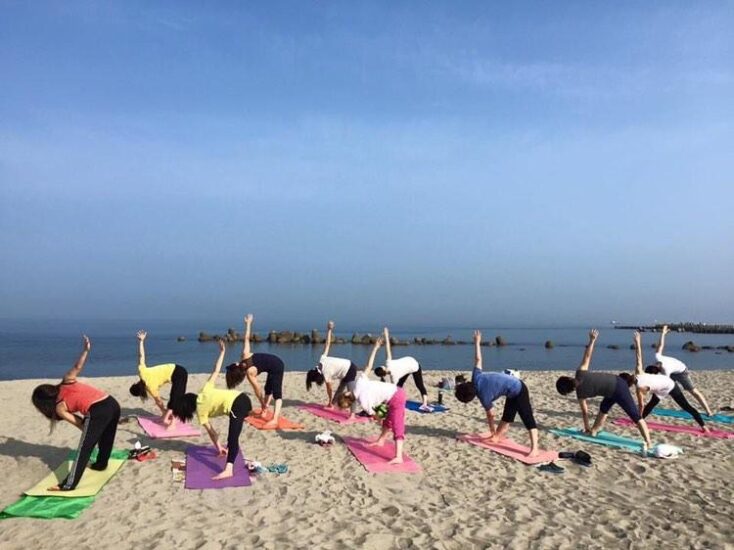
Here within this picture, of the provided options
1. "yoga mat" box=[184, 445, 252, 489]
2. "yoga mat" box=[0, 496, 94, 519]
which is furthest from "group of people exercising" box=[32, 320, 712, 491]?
"yoga mat" box=[0, 496, 94, 519]

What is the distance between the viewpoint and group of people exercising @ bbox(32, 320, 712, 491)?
19.1 feet

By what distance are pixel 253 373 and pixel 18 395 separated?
8.01m

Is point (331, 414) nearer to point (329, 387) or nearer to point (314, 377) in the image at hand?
point (329, 387)

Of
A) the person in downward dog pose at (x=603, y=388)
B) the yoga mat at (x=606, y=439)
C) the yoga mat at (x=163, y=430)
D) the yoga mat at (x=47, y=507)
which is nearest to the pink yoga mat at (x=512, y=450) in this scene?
the person in downward dog pose at (x=603, y=388)

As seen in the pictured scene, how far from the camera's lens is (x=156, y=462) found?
676 cm

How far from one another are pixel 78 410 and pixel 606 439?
730cm

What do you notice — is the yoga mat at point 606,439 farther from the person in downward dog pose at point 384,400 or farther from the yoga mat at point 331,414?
the yoga mat at point 331,414

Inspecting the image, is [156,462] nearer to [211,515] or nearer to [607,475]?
[211,515]

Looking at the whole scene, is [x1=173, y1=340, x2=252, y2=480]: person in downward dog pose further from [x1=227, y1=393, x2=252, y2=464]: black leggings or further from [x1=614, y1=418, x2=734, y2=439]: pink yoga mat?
[x1=614, y1=418, x2=734, y2=439]: pink yoga mat

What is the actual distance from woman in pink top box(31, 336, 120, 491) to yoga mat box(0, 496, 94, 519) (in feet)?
0.82

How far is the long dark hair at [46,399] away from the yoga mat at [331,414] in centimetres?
480

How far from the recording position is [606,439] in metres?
8.09

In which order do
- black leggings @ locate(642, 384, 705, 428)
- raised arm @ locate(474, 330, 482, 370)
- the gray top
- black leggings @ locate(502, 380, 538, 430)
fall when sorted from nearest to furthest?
black leggings @ locate(502, 380, 538, 430), the gray top, raised arm @ locate(474, 330, 482, 370), black leggings @ locate(642, 384, 705, 428)

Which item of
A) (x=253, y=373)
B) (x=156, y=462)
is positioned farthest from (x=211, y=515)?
(x=253, y=373)
